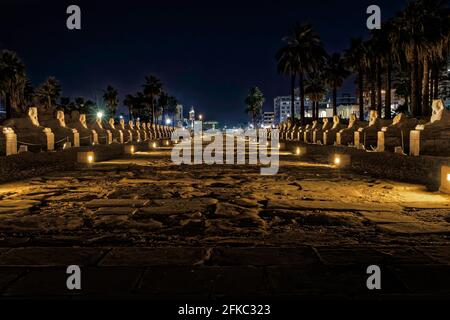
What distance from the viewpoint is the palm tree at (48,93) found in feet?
244

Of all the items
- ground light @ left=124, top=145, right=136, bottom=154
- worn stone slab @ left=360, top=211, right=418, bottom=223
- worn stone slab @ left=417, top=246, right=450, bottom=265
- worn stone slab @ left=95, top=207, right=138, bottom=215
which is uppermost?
ground light @ left=124, top=145, right=136, bottom=154

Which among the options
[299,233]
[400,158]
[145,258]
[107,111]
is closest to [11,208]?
[145,258]

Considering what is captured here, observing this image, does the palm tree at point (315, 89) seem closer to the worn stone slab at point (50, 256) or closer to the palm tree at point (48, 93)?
the palm tree at point (48, 93)

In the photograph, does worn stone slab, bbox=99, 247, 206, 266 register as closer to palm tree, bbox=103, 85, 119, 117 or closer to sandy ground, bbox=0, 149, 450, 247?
sandy ground, bbox=0, 149, 450, 247

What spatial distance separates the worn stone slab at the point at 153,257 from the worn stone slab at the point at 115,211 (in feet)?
8.68

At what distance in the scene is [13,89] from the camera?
5878cm

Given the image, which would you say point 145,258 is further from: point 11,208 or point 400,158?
point 400,158

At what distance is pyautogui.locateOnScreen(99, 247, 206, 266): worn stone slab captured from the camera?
4.67 metres

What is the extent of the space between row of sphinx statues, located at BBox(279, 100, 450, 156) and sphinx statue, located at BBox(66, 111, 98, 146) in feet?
56.9

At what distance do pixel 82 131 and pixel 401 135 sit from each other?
22420 millimetres

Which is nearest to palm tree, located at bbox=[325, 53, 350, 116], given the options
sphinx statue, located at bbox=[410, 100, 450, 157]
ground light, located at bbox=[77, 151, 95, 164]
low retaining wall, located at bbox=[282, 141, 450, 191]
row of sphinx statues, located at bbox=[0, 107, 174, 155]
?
row of sphinx statues, located at bbox=[0, 107, 174, 155]

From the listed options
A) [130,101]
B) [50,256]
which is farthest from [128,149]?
[130,101]
